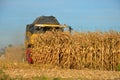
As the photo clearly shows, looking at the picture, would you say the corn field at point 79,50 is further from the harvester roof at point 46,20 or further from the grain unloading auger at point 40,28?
the harvester roof at point 46,20

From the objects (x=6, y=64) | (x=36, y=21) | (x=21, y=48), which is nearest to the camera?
(x=6, y=64)

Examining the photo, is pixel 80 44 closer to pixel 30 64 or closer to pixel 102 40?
pixel 102 40

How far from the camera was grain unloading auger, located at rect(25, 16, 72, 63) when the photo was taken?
74.9 feet

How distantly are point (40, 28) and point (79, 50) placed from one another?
3.26 meters

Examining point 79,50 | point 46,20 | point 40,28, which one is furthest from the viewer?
point 46,20

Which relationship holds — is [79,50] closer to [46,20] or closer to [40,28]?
[40,28]

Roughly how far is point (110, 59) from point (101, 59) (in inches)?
25.5

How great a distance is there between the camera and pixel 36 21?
77.9ft

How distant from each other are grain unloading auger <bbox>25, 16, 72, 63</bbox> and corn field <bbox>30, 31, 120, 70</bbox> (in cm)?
62

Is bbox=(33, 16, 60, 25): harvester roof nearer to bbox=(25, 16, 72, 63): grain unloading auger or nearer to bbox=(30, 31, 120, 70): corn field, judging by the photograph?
bbox=(25, 16, 72, 63): grain unloading auger

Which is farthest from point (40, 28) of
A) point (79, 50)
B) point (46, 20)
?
point (79, 50)

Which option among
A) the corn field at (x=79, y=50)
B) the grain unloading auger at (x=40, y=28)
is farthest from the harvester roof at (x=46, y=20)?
the corn field at (x=79, y=50)

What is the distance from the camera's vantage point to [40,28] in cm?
2311

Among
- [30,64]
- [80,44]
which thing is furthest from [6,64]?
[80,44]
